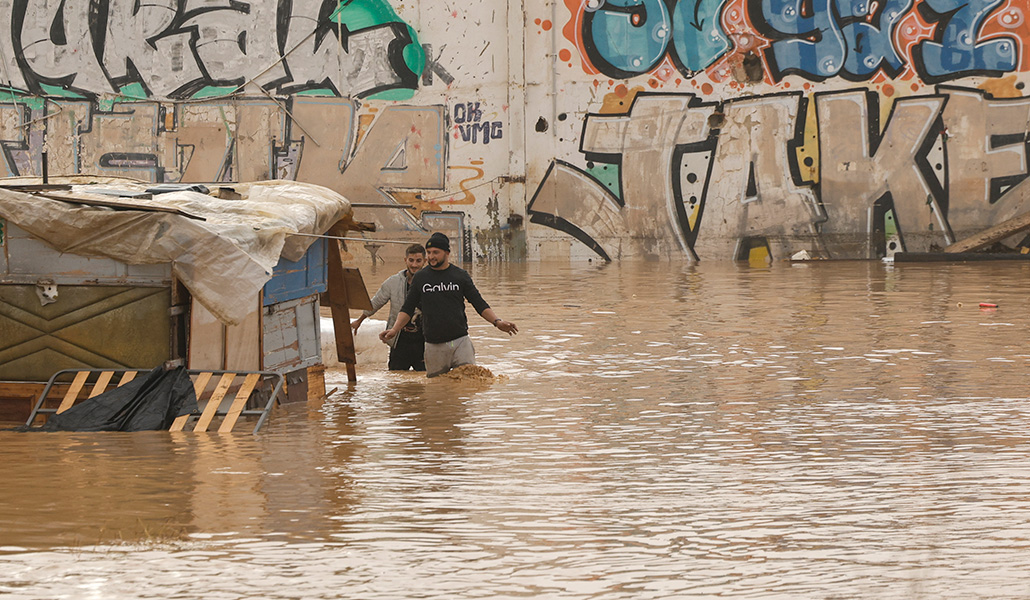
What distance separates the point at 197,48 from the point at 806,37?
1302 centimetres

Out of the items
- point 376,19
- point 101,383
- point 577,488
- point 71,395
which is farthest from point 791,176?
point 577,488

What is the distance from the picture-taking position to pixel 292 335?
32.4 feet

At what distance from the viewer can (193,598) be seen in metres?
4.70

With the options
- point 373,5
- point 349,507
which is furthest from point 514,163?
point 349,507

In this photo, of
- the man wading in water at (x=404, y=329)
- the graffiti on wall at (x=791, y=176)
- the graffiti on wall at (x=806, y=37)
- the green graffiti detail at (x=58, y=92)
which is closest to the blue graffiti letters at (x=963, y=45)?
the graffiti on wall at (x=806, y=37)

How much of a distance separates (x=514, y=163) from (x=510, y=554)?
21998 millimetres

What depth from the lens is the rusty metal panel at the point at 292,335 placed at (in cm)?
946

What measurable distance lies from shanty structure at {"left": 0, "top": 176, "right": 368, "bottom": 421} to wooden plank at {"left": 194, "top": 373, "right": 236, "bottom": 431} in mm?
266

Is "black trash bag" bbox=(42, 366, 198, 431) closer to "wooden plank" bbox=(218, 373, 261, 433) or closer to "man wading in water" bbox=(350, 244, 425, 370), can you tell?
"wooden plank" bbox=(218, 373, 261, 433)

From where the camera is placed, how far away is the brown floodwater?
16.2ft

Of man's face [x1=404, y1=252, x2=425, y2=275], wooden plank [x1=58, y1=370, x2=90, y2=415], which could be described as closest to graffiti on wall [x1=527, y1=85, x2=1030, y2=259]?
man's face [x1=404, y1=252, x2=425, y2=275]

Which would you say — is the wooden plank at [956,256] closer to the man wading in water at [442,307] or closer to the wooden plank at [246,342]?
the man wading in water at [442,307]

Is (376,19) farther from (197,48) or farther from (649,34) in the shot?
(649,34)

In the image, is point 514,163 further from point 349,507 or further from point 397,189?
point 349,507
